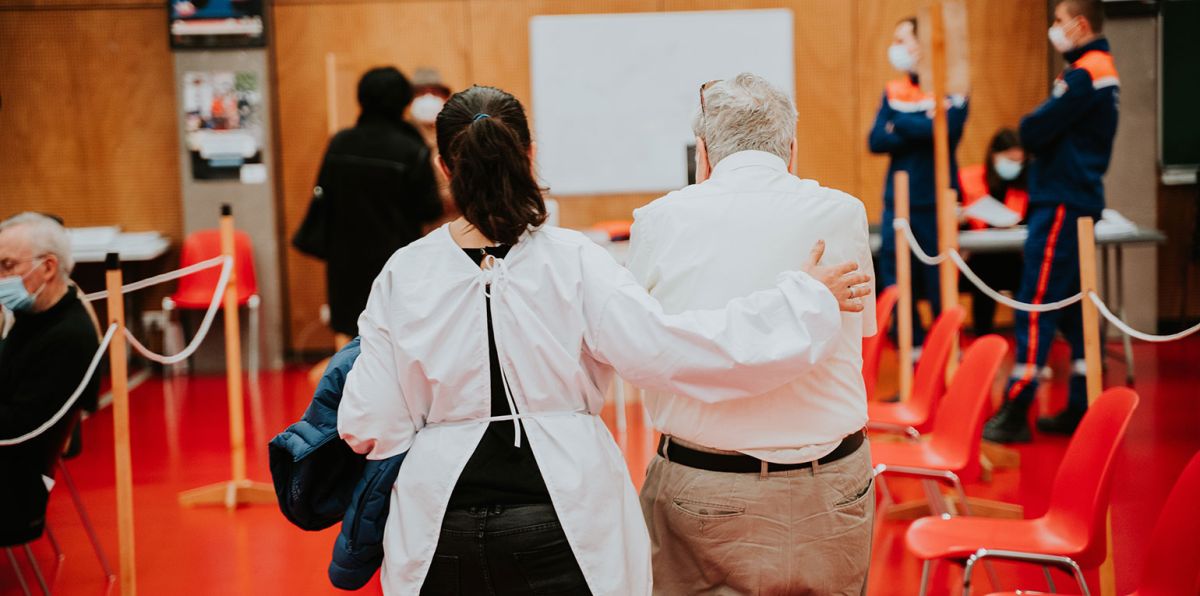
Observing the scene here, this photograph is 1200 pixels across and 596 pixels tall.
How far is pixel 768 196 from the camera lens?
6.99 feet

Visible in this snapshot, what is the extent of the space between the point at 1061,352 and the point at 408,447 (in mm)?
6634

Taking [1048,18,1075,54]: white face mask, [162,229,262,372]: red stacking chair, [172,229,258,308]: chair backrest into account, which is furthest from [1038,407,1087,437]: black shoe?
[172,229,258,308]: chair backrest

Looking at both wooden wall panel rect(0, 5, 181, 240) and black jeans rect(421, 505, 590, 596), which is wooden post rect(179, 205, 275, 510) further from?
wooden wall panel rect(0, 5, 181, 240)

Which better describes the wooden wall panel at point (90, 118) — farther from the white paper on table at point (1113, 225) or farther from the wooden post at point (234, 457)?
the white paper on table at point (1113, 225)

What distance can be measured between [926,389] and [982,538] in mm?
1325

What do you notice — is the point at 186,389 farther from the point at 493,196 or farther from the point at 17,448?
the point at 493,196

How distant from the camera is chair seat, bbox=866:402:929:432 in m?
4.16

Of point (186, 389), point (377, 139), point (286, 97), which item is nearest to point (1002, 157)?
point (377, 139)

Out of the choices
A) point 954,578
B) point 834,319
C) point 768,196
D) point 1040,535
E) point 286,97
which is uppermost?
point 286,97

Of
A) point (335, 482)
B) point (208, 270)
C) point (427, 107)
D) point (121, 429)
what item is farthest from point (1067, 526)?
point (208, 270)

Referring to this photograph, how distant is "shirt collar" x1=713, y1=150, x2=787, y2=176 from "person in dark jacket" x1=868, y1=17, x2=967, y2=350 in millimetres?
4127

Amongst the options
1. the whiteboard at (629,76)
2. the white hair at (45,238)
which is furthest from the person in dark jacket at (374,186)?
the white hair at (45,238)

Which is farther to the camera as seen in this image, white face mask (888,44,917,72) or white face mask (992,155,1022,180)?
white face mask (992,155,1022,180)

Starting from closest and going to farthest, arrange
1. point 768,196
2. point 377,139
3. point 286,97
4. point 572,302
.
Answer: point 572,302
point 768,196
point 377,139
point 286,97
